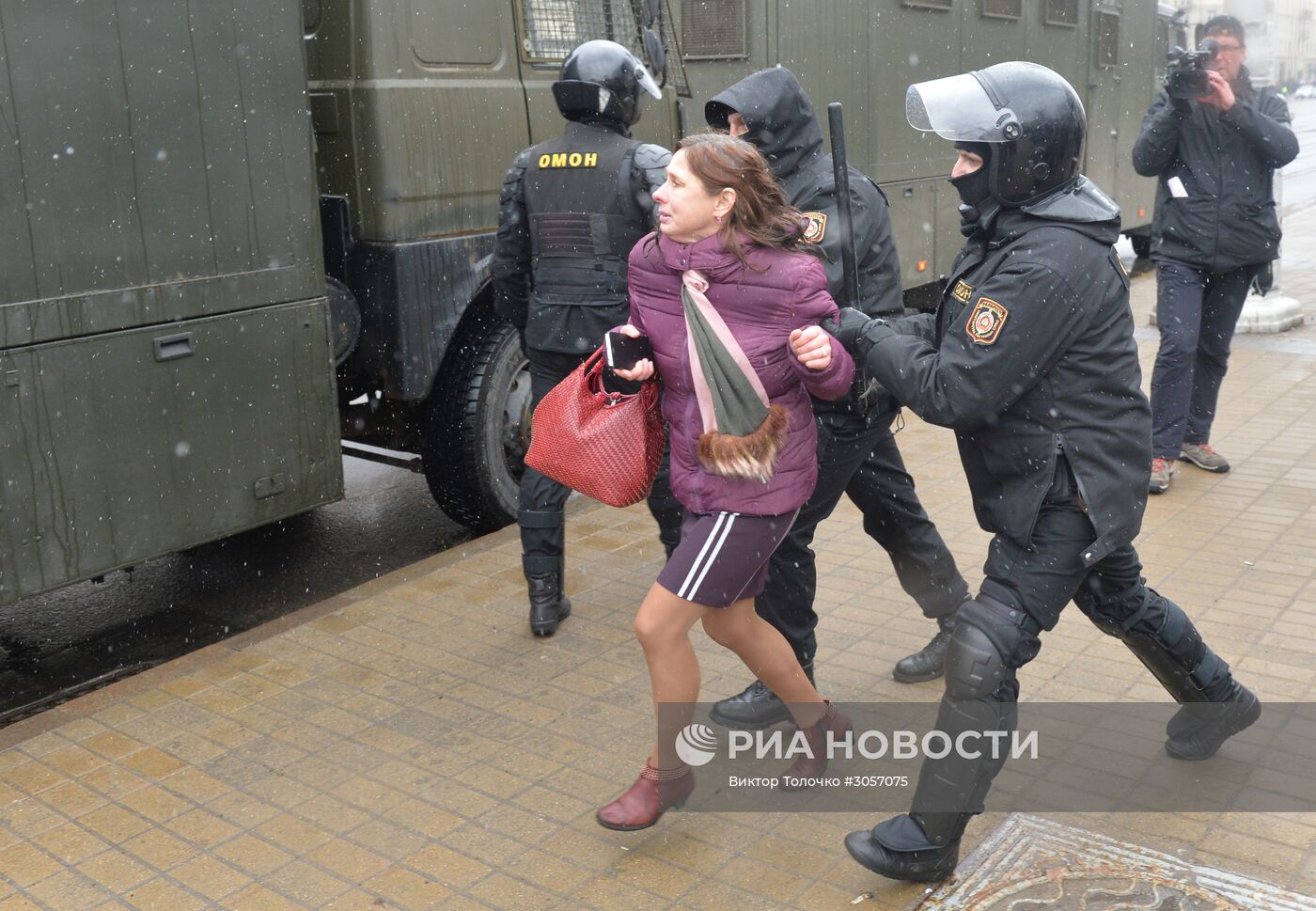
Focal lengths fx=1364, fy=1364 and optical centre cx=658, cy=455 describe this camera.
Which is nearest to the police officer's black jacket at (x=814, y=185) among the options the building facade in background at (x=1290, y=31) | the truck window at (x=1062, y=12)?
the truck window at (x=1062, y=12)

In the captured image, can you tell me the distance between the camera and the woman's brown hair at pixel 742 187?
313 cm

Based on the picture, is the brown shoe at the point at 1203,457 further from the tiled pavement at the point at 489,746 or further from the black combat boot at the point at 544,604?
the black combat boot at the point at 544,604

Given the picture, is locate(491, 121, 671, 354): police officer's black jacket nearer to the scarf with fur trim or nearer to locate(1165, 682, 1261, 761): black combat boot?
the scarf with fur trim

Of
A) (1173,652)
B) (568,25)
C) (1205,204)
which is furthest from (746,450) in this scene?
(1205,204)

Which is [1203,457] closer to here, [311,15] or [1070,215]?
[1070,215]

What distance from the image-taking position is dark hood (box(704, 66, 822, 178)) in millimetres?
3656

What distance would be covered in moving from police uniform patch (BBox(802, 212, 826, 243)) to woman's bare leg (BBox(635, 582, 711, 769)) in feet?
3.34

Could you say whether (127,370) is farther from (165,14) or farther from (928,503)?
(928,503)

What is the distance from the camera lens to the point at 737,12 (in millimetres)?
7465

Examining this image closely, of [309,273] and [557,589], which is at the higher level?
[309,273]

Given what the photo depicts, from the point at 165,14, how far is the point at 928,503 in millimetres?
3706

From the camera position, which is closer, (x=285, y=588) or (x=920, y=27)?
(x=285, y=588)

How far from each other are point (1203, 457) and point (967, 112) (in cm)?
412

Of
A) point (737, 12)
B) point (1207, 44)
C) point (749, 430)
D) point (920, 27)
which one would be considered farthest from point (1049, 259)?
point (920, 27)
